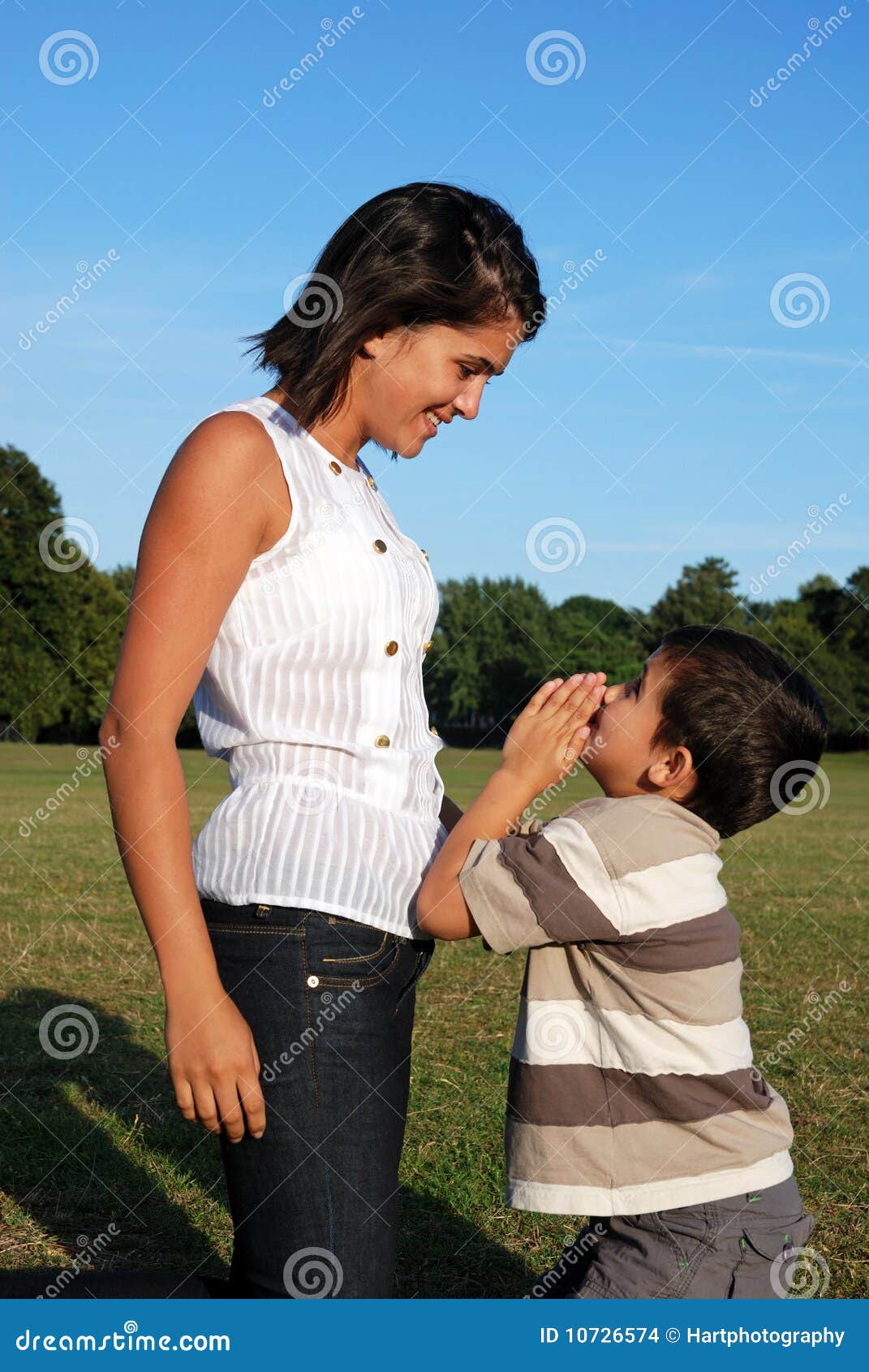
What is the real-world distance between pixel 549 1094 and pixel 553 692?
2.56 ft

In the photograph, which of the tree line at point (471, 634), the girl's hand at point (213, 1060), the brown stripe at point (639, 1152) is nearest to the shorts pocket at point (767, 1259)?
the brown stripe at point (639, 1152)

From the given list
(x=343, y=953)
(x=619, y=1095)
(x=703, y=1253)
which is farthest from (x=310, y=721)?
(x=703, y=1253)

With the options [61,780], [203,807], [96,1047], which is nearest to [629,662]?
[61,780]

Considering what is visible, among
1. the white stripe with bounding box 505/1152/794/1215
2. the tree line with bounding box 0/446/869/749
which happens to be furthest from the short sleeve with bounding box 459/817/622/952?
the tree line with bounding box 0/446/869/749

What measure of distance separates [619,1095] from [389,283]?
1.57 metres

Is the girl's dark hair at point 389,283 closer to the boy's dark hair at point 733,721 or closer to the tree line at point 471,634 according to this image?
the boy's dark hair at point 733,721

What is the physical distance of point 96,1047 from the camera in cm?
640

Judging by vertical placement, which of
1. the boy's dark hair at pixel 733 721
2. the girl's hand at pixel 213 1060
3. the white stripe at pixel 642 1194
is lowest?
the girl's hand at pixel 213 1060

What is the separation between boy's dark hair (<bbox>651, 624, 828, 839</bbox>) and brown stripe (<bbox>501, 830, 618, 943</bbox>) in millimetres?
391

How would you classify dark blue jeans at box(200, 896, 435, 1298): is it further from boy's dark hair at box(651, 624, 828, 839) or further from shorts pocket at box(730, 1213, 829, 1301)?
boy's dark hair at box(651, 624, 828, 839)

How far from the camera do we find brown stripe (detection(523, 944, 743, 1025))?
8.01ft

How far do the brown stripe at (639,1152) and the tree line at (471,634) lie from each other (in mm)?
28351

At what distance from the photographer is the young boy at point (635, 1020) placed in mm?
2371

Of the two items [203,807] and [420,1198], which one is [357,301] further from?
[203,807]
